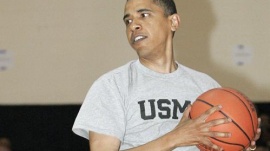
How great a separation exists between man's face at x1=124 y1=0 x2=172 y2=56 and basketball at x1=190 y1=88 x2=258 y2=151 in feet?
1.37

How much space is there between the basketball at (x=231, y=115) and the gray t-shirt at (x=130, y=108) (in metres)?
0.21

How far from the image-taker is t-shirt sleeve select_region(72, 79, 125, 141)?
9.21ft

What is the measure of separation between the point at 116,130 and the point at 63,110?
12.3ft

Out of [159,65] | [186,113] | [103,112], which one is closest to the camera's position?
[186,113]

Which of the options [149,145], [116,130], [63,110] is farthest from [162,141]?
[63,110]

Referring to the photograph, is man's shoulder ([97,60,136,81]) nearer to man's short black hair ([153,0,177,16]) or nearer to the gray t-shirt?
the gray t-shirt

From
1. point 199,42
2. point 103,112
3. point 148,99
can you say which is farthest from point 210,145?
point 199,42

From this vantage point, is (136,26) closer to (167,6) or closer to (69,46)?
(167,6)

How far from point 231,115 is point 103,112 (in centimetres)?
60

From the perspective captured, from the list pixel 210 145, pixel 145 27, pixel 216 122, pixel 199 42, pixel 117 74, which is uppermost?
pixel 145 27

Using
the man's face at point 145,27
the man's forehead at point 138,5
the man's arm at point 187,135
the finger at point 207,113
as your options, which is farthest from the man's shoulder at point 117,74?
the finger at point 207,113

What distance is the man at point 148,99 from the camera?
2.68 m

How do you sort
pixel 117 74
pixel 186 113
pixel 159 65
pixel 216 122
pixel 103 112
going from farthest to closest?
pixel 159 65 → pixel 117 74 → pixel 103 112 → pixel 186 113 → pixel 216 122

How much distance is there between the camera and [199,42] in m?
6.65
